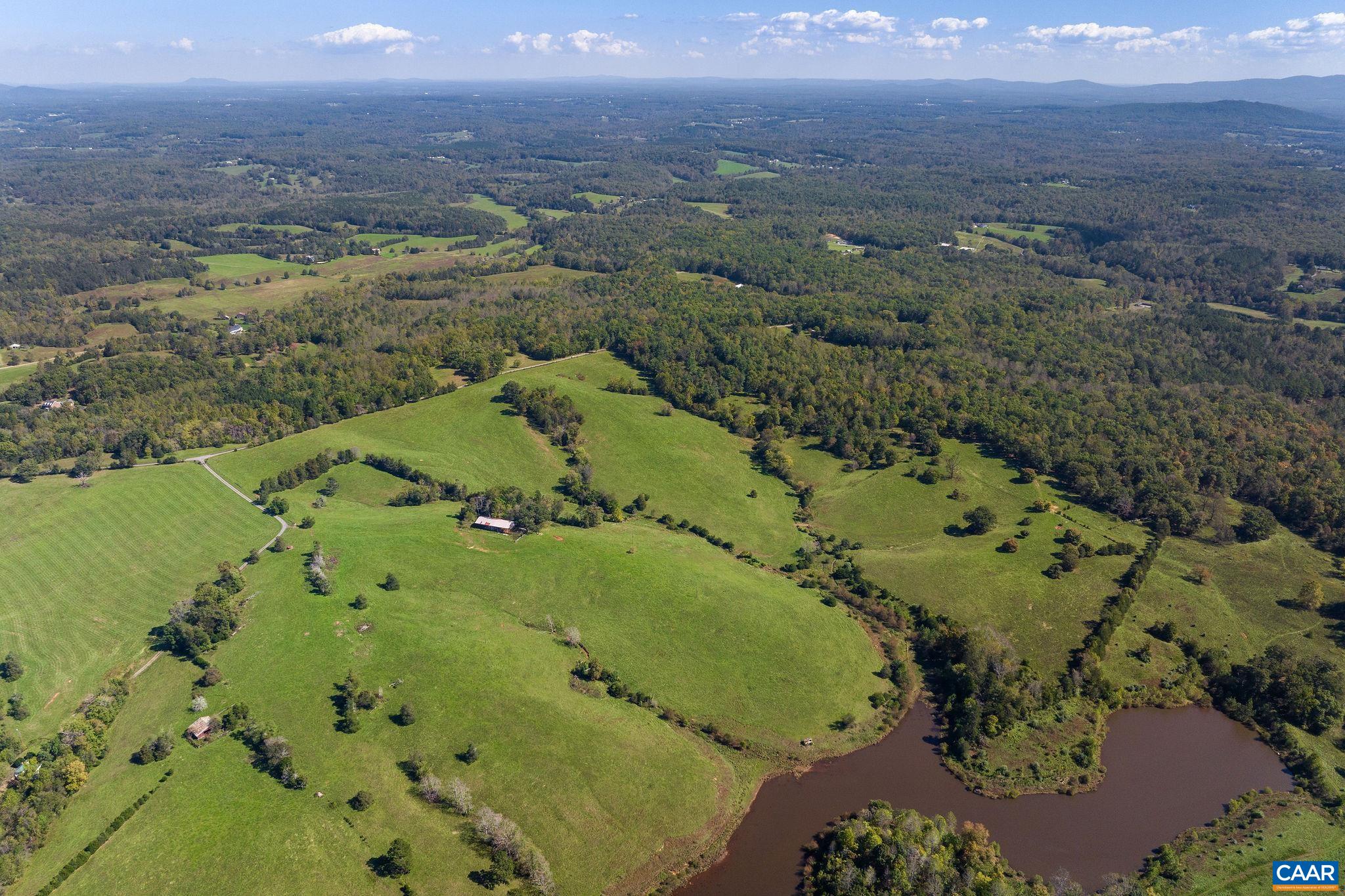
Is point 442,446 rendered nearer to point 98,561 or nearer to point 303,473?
point 303,473

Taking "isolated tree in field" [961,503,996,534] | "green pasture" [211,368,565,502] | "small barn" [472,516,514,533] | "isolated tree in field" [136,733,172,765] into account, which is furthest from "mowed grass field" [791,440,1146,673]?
"isolated tree in field" [136,733,172,765]

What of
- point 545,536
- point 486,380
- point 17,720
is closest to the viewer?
point 17,720

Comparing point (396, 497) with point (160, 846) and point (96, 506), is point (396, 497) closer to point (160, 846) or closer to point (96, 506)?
point (96, 506)

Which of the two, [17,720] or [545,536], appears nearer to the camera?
[17,720]

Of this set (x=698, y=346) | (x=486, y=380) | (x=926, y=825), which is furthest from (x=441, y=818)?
(x=698, y=346)

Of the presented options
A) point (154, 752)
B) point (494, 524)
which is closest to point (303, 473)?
point (494, 524)

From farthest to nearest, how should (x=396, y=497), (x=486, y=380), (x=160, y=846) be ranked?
(x=486, y=380), (x=396, y=497), (x=160, y=846)
